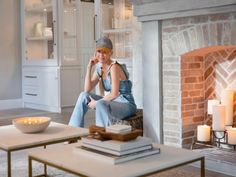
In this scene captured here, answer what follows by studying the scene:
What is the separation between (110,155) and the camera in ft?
6.12

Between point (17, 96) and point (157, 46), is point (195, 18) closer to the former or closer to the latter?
point (157, 46)

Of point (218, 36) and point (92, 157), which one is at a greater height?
point (218, 36)

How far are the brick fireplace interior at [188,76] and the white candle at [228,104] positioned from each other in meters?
0.09

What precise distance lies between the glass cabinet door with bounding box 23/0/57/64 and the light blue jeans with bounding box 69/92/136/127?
2.95 metres

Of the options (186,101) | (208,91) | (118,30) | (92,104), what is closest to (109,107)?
(92,104)

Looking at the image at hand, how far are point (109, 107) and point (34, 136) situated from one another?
1.07 metres

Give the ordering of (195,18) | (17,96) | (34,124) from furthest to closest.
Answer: (17,96) < (195,18) < (34,124)

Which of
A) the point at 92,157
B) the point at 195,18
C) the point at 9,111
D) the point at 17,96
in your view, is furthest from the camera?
the point at 17,96

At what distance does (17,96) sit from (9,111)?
0.65 meters

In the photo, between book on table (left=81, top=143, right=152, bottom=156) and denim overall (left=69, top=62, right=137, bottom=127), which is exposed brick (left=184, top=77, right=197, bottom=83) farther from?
book on table (left=81, top=143, right=152, bottom=156)

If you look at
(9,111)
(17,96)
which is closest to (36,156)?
(9,111)

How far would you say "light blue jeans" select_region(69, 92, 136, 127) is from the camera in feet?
11.1

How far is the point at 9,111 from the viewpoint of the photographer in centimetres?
654

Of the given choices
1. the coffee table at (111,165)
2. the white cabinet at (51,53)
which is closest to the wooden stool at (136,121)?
the coffee table at (111,165)
